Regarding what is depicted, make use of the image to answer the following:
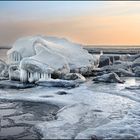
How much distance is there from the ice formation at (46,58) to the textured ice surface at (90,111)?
7.61 ft

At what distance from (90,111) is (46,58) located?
965 cm

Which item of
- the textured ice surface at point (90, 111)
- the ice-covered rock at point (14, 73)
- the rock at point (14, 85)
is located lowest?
the rock at point (14, 85)

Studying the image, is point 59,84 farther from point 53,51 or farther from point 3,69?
point 3,69

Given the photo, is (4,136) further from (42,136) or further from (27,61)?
(27,61)

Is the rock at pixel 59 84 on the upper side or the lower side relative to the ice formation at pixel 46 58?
lower

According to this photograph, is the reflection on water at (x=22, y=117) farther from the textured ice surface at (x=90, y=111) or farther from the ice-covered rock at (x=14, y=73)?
the ice-covered rock at (x=14, y=73)

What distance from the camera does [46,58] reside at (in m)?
19.9

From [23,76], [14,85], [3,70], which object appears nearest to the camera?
[14,85]

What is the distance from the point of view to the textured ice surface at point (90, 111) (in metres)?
8.27

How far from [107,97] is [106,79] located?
5467 millimetres

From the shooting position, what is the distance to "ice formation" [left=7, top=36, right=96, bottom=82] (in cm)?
1848

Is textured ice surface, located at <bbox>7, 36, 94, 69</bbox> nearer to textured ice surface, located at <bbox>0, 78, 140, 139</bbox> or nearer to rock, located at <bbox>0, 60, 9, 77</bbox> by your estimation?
rock, located at <bbox>0, 60, 9, 77</bbox>

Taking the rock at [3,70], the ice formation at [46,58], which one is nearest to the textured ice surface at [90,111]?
the ice formation at [46,58]

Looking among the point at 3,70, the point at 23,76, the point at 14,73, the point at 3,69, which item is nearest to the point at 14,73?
the point at 14,73
